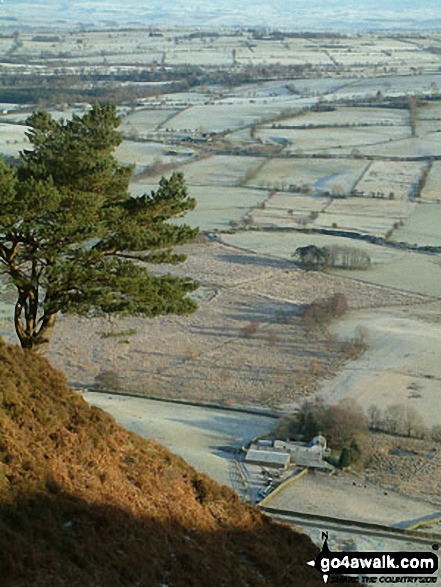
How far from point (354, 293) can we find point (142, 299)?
17338mm

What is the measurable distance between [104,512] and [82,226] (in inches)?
144

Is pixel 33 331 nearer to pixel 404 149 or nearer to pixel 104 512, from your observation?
pixel 104 512

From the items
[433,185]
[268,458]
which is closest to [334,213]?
[433,185]

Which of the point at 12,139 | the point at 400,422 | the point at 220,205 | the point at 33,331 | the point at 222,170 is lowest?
the point at 220,205

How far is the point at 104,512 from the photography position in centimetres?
814

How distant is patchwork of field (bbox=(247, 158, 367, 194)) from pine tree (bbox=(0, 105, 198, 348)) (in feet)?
104

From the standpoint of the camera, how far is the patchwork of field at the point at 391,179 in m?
42.6

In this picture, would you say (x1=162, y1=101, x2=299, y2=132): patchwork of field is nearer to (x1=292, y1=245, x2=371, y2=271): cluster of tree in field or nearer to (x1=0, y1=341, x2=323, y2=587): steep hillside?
(x1=292, y1=245, x2=371, y2=271): cluster of tree in field

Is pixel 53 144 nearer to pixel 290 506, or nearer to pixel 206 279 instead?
pixel 290 506

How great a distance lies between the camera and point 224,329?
80.2 feet

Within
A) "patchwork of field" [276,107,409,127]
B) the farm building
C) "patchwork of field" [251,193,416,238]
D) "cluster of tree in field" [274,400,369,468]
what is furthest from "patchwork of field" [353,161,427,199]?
the farm building

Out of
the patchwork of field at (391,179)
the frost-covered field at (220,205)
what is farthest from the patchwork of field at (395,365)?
the patchwork of field at (391,179)

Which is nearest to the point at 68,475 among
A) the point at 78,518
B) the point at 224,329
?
the point at 78,518

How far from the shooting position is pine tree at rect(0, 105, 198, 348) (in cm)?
1055
